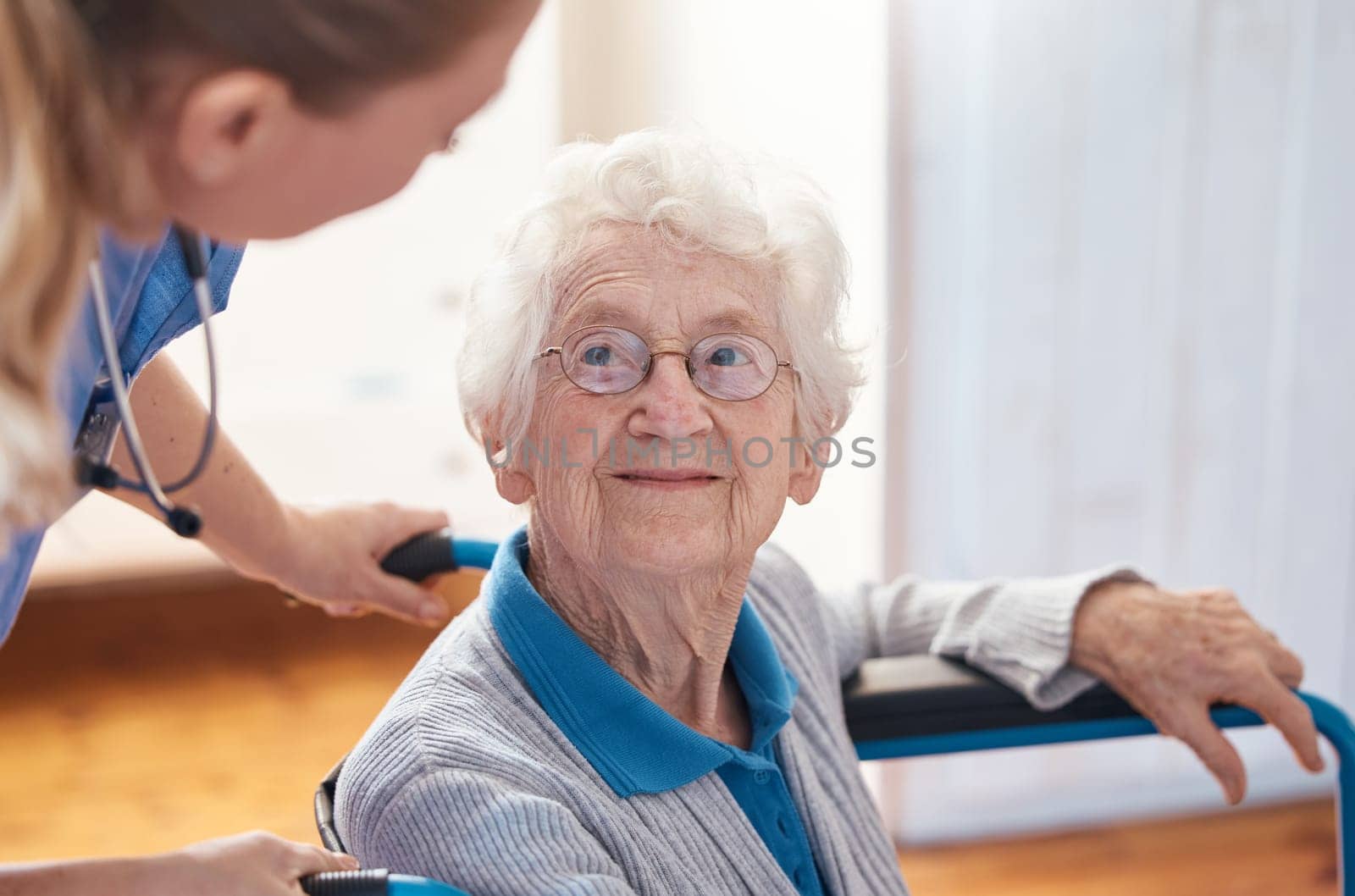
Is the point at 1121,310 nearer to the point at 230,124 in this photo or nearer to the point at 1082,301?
the point at 1082,301

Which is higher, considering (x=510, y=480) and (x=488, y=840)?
(x=510, y=480)

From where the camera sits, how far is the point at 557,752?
1.11m

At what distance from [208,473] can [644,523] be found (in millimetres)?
504

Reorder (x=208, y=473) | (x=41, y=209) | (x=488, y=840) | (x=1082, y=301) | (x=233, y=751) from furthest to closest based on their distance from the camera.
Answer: (x=233, y=751) → (x=1082, y=301) → (x=208, y=473) → (x=488, y=840) → (x=41, y=209)

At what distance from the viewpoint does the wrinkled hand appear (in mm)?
796

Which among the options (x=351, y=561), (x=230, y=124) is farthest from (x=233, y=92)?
(x=351, y=561)

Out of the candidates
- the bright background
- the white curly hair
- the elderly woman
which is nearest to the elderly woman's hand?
the elderly woman

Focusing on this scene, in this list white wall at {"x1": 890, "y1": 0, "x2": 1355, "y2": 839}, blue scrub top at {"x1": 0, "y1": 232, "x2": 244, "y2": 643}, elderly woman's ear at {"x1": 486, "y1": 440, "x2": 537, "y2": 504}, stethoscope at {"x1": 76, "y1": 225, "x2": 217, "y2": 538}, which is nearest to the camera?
stethoscope at {"x1": 76, "y1": 225, "x2": 217, "y2": 538}

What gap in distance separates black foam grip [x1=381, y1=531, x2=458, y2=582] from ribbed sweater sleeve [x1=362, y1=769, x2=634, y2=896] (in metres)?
0.50

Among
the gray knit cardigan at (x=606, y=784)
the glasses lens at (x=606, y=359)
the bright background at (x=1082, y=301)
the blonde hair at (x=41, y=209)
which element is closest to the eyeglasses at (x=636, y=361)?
the glasses lens at (x=606, y=359)

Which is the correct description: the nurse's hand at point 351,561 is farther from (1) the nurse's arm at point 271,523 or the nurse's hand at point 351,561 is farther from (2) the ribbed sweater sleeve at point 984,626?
(2) the ribbed sweater sleeve at point 984,626

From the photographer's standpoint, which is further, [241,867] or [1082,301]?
[1082,301]

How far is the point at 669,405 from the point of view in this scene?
1132 millimetres

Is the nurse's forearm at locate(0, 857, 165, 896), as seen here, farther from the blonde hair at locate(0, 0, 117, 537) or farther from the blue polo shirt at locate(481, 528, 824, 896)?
the blue polo shirt at locate(481, 528, 824, 896)
